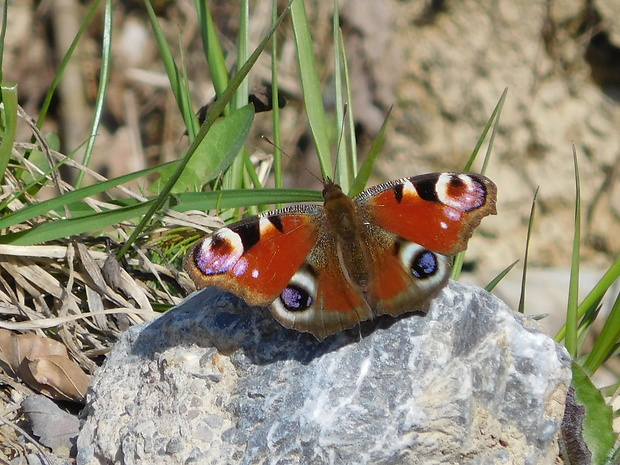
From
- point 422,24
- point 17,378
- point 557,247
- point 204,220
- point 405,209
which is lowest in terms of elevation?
point 557,247

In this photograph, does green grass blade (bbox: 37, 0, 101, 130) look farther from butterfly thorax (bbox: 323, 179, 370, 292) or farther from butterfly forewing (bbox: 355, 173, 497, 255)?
butterfly forewing (bbox: 355, 173, 497, 255)

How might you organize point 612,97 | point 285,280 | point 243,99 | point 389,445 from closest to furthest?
point 389,445 → point 285,280 → point 243,99 → point 612,97

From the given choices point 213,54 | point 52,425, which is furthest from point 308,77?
point 52,425

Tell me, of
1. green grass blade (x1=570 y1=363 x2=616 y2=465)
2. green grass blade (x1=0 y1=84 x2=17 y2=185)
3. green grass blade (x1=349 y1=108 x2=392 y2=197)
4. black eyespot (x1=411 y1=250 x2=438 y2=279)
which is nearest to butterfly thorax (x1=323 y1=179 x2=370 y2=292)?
black eyespot (x1=411 y1=250 x2=438 y2=279)

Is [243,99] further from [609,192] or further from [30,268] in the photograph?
[609,192]

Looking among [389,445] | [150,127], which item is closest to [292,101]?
[150,127]

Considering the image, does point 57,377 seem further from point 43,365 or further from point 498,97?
point 498,97
